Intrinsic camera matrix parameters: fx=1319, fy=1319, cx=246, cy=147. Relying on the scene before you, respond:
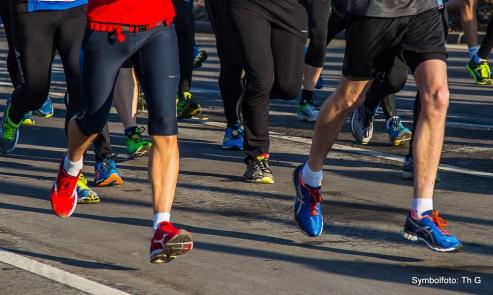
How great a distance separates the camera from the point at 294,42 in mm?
8695

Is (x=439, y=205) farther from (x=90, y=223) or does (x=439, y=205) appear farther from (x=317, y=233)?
(x=90, y=223)

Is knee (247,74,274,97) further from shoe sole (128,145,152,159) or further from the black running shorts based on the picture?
the black running shorts

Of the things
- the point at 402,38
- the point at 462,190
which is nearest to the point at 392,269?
the point at 402,38

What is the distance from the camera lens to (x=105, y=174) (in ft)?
28.7

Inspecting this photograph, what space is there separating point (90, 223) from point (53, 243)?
0.56 metres

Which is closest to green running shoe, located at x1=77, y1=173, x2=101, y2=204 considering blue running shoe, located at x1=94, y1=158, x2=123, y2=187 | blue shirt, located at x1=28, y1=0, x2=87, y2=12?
blue running shoe, located at x1=94, y1=158, x2=123, y2=187

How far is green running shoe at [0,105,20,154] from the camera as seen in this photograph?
32.2 feet

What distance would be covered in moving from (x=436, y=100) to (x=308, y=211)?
99 cm

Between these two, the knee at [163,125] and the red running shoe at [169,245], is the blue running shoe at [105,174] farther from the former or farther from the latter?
the red running shoe at [169,245]

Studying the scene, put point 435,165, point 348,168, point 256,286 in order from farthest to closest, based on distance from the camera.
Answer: point 348,168
point 435,165
point 256,286

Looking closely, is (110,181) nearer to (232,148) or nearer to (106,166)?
(106,166)

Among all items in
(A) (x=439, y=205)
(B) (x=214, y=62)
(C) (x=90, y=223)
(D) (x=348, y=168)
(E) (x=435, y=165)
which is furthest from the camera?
(B) (x=214, y=62)

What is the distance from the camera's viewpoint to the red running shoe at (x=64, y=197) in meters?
7.29

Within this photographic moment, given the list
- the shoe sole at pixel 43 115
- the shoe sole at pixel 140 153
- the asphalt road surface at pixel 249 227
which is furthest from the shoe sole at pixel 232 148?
the shoe sole at pixel 43 115
